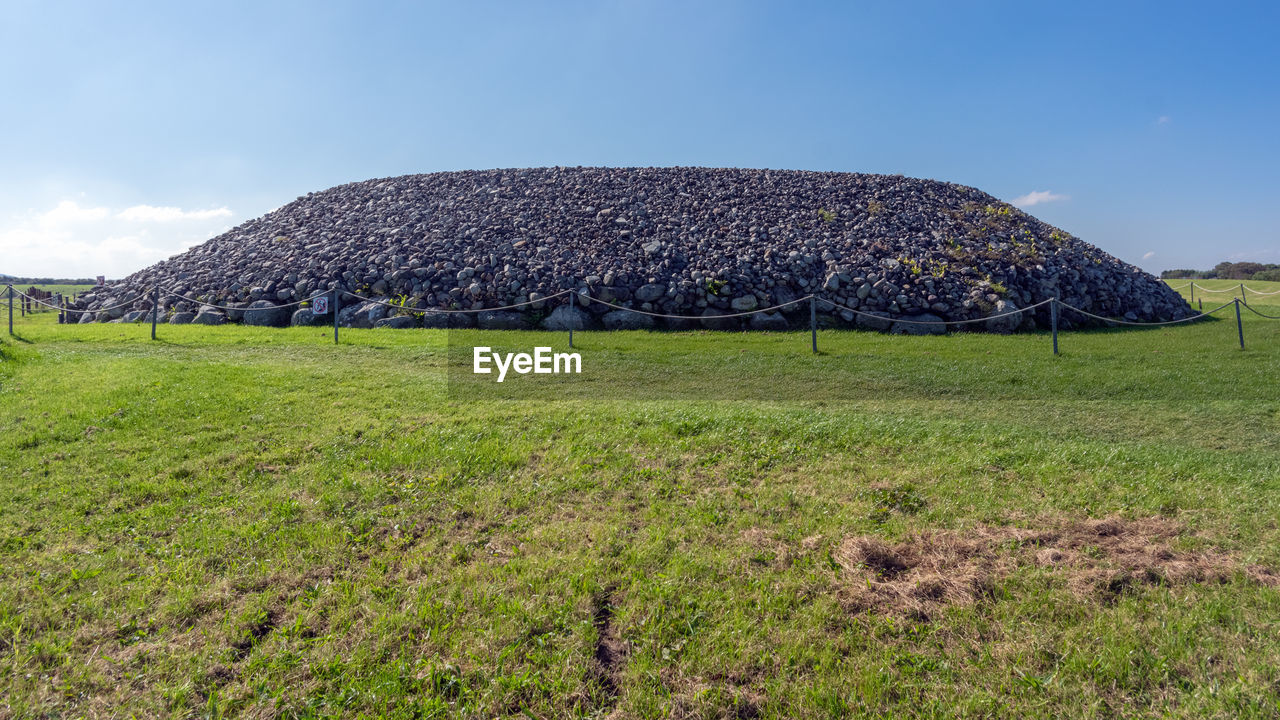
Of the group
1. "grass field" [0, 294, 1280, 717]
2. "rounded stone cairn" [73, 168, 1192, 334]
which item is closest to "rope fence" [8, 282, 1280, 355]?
"rounded stone cairn" [73, 168, 1192, 334]

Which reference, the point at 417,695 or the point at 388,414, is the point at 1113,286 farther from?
the point at 417,695

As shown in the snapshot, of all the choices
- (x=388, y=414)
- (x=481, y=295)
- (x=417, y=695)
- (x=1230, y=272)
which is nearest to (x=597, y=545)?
(x=417, y=695)

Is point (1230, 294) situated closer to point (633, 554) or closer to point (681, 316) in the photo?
point (681, 316)

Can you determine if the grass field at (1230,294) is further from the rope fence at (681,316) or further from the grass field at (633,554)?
the grass field at (633,554)

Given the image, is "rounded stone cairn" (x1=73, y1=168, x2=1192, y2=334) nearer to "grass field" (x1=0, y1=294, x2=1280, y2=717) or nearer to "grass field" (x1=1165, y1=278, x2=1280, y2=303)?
"grass field" (x1=1165, y1=278, x2=1280, y2=303)

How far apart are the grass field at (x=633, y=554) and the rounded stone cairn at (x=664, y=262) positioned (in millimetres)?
8015

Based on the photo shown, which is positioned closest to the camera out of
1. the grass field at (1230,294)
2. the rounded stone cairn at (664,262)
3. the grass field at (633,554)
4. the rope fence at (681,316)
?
the grass field at (633,554)

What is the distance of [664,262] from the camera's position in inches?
756

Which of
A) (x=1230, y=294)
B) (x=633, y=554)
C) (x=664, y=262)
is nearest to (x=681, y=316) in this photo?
(x=664, y=262)

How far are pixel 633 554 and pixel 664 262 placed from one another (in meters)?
15.0

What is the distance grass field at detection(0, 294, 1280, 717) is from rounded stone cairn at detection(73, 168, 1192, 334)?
8.01 metres

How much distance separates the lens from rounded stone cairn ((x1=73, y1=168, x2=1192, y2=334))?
58.5 feet

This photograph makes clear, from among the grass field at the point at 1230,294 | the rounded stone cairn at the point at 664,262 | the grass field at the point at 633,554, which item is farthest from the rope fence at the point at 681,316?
the grass field at the point at 1230,294

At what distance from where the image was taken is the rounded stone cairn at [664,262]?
17.8 meters
